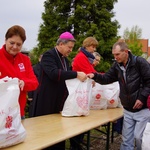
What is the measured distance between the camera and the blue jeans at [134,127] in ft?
11.3

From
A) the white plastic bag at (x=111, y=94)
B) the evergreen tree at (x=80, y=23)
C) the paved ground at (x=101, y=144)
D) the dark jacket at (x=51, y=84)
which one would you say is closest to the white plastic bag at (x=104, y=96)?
the white plastic bag at (x=111, y=94)

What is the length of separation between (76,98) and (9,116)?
1418 mm

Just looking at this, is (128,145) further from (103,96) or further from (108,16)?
(108,16)

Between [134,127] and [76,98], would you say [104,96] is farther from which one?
[76,98]

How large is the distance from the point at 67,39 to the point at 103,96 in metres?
1.50

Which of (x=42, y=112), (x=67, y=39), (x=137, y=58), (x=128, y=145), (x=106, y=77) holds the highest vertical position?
(x=67, y=39)

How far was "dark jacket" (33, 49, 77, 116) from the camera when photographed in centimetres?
331

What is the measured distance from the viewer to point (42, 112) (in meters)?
3.49

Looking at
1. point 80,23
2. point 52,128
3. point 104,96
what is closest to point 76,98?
point 52,128

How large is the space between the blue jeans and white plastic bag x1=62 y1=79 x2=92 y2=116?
0.58 m

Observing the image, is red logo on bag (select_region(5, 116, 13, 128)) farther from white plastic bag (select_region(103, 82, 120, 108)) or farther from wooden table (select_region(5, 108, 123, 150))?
white plastic bag (select_region(103, 82, 120, 108))

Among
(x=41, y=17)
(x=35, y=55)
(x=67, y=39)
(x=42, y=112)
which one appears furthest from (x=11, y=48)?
(x=41, y=17)

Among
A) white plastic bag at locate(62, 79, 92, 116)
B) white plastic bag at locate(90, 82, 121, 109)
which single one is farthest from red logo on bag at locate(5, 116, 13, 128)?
white plastic bag at locate(90, 82, 121, 109)

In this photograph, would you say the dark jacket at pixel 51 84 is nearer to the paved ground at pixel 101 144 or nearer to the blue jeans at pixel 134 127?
the blue jeans at pixel 134 127
